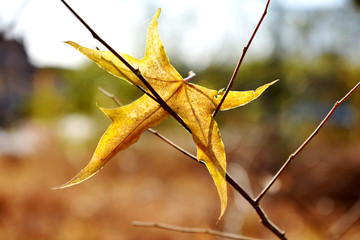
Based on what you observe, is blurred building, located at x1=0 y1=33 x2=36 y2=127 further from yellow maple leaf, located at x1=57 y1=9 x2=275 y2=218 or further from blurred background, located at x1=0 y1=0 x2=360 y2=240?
yellow maple leaf, located at x1=57 y1=9 x2=275 y2=218

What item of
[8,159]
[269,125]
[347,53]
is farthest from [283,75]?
[8,159]

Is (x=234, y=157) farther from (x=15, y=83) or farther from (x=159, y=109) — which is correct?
(x=15, y=83)

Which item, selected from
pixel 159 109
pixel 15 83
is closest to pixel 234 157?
pixel 159 109

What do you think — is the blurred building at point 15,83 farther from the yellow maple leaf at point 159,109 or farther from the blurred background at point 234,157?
the yellow maple leaf at point 159,109

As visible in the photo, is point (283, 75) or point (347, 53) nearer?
point (283, 75)

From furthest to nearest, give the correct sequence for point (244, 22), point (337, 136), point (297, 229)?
point (337, 136) → point (244, 22) → point (297, 229)

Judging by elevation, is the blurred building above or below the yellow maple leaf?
below

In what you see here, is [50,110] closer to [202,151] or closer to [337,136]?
[337,136]

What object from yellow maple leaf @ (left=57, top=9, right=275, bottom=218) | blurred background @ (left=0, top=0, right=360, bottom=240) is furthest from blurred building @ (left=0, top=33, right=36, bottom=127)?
yellow maple leaf @ (left=57, top=9, right=275, bottom=218)
